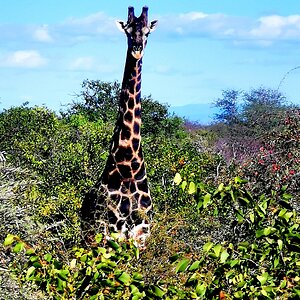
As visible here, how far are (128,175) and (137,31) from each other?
1.93 metres

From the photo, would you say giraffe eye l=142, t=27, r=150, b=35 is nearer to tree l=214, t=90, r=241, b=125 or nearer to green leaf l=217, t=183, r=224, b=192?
green leaf l=217, t=183, r=224, b=192

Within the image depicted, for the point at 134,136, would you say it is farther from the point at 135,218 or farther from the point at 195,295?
the point at 195,295

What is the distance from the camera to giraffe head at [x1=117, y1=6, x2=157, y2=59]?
11.6 m

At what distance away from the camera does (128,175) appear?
1105 cm

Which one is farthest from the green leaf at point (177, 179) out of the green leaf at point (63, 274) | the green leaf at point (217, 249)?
the green leaf at point (63, 274)

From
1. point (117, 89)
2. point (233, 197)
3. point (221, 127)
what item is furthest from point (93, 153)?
point (221, 127)

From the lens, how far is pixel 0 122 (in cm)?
2177

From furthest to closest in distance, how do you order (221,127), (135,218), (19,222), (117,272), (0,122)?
(221,127)
(0,122)
(135,218)
(19,222)
(117,272)

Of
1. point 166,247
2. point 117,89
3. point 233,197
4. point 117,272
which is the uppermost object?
point 117,89

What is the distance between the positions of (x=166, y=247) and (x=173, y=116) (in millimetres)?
20060

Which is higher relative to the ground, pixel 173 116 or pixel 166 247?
pixel 173 116

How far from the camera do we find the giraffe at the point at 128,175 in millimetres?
10625

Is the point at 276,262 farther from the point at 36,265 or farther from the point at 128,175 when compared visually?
the point at 128,175

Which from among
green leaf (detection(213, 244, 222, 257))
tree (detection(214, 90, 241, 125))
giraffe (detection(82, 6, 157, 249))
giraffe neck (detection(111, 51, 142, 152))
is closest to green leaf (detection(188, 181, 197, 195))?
green leaf (detection(213, 244, 222, 257))
